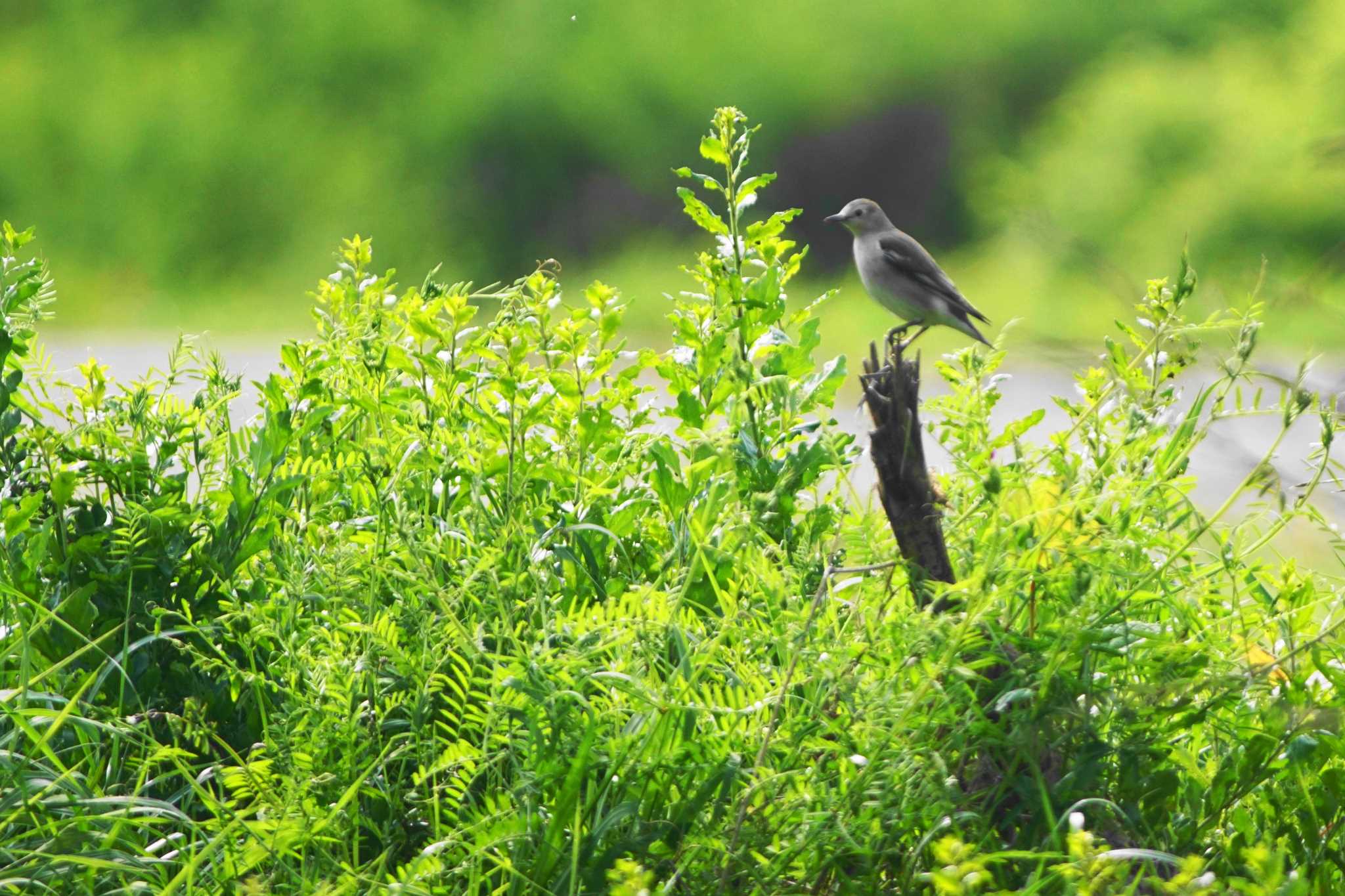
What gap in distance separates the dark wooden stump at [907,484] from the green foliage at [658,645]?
0.05m

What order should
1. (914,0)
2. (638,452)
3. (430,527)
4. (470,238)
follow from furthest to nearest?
(914,0) < (470,238) < (638,452) < (430,527)

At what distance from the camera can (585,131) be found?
11672 mm

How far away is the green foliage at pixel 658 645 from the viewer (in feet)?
5.19

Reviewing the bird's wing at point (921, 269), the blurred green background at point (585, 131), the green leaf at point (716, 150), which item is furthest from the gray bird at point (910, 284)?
the blurred green background at point (585, 131)

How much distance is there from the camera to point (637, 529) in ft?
7.47

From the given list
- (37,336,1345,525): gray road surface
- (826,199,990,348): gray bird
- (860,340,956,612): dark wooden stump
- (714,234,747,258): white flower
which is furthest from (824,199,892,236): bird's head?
(860,340,956,612): dark wooden stump

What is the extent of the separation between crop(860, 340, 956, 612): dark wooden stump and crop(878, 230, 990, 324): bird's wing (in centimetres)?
211

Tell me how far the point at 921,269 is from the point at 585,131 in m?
8.18

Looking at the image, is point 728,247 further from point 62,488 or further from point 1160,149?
point 1160,149

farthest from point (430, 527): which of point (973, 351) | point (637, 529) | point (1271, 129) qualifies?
point (1271, 129)

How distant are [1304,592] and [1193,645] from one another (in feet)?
0.83

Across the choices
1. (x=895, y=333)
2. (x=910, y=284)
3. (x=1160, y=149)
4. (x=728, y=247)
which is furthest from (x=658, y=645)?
(x=1160, y=149)

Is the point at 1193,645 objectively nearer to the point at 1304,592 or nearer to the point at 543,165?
the point at 1304,592

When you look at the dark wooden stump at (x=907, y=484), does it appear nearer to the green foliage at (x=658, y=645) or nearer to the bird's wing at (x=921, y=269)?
the green foliage at (x=658, y=645)
